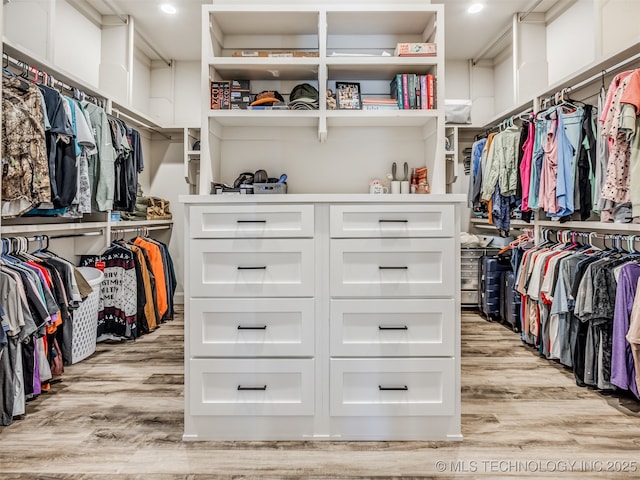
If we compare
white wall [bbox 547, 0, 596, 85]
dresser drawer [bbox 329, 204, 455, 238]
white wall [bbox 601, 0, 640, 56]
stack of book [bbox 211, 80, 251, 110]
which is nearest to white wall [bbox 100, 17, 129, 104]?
stack of book [bbox 211, 80, 251, 110]

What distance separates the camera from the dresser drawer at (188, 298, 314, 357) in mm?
1941

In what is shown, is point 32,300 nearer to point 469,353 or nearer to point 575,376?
point 469,353

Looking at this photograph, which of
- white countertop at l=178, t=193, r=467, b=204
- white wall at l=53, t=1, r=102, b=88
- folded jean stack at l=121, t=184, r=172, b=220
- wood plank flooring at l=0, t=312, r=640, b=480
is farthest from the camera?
folded jean stack at l=121, t=184, r=172, b=220

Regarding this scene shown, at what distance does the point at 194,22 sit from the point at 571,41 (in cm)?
341

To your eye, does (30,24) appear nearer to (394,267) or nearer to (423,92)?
(423,92)

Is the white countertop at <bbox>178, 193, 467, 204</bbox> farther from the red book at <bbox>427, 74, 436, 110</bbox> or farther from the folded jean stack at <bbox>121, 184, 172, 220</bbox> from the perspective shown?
the folded jean stack at <bbox>121, 184, 172, 220</bbox>

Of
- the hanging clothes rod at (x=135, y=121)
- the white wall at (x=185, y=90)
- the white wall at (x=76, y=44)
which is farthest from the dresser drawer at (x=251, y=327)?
the white wall at (x=185, y=90)

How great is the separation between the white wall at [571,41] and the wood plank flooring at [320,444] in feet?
8.70

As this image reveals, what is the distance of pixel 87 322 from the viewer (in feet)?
10.4

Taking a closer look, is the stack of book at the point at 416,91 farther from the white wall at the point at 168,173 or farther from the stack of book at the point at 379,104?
the white wall at the point at 168,173

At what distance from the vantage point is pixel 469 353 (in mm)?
3324

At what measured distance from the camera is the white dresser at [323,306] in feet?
6.35

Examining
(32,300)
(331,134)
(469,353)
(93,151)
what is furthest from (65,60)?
(469,353)

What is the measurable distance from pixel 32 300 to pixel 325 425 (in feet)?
5.33
